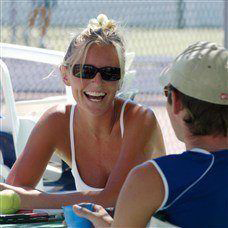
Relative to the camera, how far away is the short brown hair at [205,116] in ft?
5.69

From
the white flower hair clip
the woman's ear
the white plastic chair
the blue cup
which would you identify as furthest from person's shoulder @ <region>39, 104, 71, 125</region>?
the white plastic chair

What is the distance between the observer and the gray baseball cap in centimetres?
174

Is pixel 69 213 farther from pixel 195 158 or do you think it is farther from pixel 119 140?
pixel 119 140

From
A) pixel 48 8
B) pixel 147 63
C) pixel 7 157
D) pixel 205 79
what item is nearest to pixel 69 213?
pixel 205 79

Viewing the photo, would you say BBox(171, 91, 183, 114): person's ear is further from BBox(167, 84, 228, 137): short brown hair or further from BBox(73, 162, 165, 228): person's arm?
BBox(73, 162, 165, 228): person's arm

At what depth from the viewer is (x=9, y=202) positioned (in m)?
2.27

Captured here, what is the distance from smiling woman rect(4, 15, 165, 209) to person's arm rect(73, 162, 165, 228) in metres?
0.84

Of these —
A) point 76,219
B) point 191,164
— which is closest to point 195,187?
point 191,164

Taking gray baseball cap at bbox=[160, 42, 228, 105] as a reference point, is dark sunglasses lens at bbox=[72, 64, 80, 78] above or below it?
below

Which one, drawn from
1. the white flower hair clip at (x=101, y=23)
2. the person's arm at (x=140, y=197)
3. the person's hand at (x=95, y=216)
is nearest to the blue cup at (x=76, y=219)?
the person's hand at (x=95, y=216)

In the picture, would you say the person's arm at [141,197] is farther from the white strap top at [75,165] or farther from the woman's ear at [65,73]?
the woman's ear at [65,73]

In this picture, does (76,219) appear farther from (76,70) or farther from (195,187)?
(76,70)

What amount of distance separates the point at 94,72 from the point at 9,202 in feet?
2.20

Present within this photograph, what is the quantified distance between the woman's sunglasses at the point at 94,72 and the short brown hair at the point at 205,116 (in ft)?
3.23
